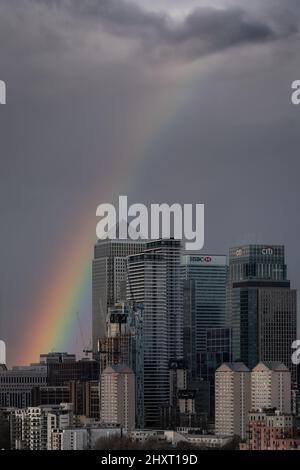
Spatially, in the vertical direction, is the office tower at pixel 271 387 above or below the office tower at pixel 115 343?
below

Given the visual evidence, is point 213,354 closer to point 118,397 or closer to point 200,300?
point 118,397

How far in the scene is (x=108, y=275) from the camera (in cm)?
1762

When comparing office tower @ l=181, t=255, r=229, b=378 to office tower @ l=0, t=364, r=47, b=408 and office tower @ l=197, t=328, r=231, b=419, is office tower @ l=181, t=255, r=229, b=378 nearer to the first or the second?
office tower @ l=197, t=328, r=231, b=419

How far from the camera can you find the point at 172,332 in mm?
17594

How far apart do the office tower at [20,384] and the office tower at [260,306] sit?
2.26 meters

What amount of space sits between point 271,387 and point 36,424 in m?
2.58

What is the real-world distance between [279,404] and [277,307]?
306cm

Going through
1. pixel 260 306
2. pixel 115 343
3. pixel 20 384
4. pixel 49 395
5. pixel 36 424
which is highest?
pixel 260 306

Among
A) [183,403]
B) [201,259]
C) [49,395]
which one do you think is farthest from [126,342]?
[183,403]

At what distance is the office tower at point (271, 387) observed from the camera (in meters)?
13.9

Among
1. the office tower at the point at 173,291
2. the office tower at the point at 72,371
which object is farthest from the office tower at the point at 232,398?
the office tower at the point at 72,371

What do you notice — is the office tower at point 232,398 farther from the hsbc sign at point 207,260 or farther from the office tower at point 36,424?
the office tower at point 36,424
